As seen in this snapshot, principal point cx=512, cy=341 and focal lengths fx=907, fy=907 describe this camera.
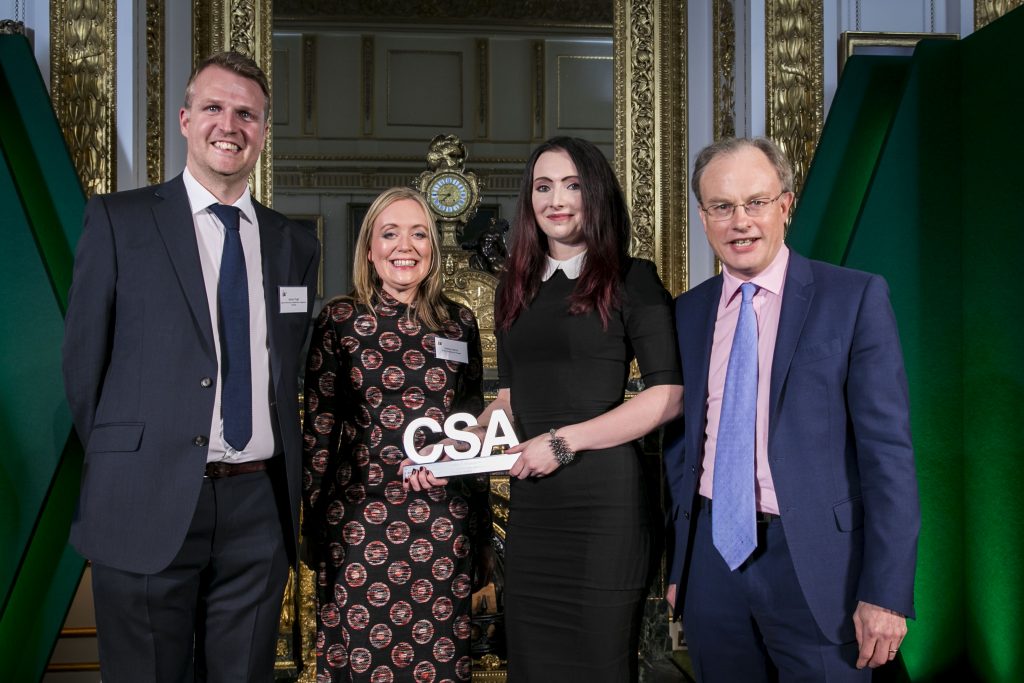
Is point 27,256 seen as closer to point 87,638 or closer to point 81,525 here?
point 81,525

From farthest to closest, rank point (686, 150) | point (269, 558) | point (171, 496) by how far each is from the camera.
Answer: point (686, 150) → point (269, 558) → point (171, 496)

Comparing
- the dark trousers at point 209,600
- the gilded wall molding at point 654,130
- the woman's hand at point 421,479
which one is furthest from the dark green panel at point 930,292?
the dark trousers at point 209,600

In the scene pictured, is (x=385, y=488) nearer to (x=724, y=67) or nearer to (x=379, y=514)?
(x=379, y=514)

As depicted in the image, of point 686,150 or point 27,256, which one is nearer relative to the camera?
A: point 27,256

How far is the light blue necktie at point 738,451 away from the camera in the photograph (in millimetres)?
1786

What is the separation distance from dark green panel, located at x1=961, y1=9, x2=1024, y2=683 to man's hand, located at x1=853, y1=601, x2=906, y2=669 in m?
1.31

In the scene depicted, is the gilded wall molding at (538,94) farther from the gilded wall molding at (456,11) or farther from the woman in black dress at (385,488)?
the woman in black dress at (385,488)

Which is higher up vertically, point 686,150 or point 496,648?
point 686,150

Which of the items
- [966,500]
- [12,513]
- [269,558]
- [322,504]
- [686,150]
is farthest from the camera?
[686,150]

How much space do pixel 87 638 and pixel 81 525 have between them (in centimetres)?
207

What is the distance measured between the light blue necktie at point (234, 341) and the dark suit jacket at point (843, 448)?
113 cm

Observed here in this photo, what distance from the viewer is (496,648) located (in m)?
3.65

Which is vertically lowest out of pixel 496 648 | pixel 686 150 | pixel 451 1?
pixel 496 648

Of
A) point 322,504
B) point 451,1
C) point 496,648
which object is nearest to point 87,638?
point 496,648
